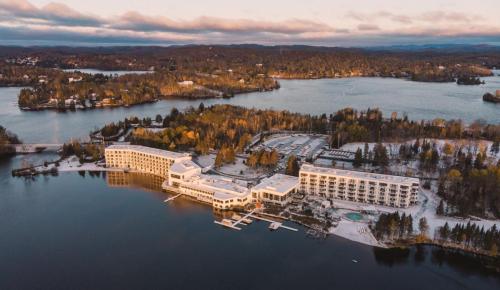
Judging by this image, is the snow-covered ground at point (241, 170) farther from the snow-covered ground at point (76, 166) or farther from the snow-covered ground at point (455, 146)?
the snow-covered ground at point (455, 146)

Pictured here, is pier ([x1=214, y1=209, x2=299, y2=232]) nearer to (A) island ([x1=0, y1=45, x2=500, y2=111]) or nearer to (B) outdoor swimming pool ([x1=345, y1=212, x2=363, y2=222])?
(B) outdoor swimming pool ([x1=345, y1=212, x2=363, y2=222])

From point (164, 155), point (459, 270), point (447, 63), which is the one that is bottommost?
point (459, 270)

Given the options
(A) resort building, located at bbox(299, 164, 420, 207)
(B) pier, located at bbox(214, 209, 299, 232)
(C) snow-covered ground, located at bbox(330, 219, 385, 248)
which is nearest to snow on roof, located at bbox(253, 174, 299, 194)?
(A) resort building, located at bbox(299, 164, 420, 207)

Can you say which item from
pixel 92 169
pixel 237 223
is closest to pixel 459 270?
pixel 237 223

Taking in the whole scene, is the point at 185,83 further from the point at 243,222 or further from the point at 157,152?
the point at 243,222

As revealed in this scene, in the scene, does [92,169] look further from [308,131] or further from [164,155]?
[308,131]

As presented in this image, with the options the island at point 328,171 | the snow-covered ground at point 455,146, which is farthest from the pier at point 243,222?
the snow-covered ground at point 455,146

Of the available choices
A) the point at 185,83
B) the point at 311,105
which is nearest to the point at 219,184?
the point at 311,105
